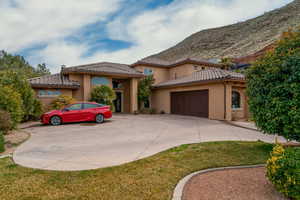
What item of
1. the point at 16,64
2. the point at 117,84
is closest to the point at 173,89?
the point at 117,84

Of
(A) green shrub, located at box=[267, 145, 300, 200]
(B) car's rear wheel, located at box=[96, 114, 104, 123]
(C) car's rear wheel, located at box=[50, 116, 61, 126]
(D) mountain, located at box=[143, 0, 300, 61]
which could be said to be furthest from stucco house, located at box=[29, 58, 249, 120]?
(D) mountain, located at box=[143, 0, 300, 61]

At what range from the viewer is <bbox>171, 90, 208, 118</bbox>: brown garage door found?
14400 millimetres

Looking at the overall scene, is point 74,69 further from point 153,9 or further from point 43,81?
point 153,9

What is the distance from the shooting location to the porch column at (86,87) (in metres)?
15.8

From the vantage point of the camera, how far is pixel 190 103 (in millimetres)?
15672

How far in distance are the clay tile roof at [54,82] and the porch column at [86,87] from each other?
614 millimetres

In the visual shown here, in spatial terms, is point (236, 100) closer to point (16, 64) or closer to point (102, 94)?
point (102, 94)

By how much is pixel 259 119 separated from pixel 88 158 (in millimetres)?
5084

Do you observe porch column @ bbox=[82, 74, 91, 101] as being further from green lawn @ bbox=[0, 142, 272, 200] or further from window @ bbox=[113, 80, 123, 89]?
green lawn @ bbox=[0, 142, 272, 200]

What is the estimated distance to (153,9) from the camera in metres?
13.4

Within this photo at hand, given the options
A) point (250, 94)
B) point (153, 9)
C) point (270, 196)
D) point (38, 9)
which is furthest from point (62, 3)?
point (270, 196)

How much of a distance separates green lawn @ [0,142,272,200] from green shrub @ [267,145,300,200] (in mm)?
1510

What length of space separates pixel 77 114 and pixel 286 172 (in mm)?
11188

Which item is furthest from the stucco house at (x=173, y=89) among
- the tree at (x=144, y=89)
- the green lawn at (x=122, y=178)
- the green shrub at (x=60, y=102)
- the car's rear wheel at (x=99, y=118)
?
the green lawn at (x=122, y=178)
